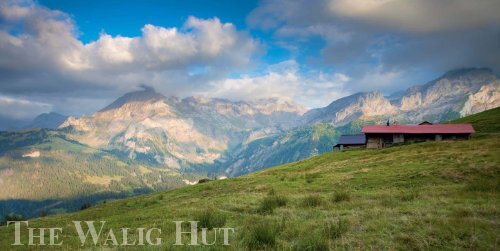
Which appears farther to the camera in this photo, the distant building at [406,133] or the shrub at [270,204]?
the distant building at [406,133]

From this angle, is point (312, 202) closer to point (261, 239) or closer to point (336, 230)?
point (336, 230)

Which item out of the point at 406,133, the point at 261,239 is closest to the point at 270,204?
the point at 261,239

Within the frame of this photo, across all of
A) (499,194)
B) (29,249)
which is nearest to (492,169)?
(499,194)

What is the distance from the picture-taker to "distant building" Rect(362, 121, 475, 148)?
251 feet

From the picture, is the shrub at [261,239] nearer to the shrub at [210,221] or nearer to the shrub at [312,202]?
the shrub at [210,221]

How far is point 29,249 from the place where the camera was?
13031 mm

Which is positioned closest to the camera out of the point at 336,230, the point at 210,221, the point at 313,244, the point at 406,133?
the point at 313,244

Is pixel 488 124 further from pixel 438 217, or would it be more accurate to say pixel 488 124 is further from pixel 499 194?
pixel 438 217

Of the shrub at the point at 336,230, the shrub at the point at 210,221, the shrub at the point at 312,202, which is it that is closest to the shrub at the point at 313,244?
the shrub at the point at 336,230

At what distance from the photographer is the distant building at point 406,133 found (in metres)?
76.6

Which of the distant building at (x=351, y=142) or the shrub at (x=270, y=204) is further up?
the distant building at (x=351, y=142)

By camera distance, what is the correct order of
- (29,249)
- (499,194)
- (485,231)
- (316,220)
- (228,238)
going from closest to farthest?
(485,231), (228,238), (316,220), (29,249), (499,194)

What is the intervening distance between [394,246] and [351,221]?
3.02 metres

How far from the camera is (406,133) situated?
79688mm
